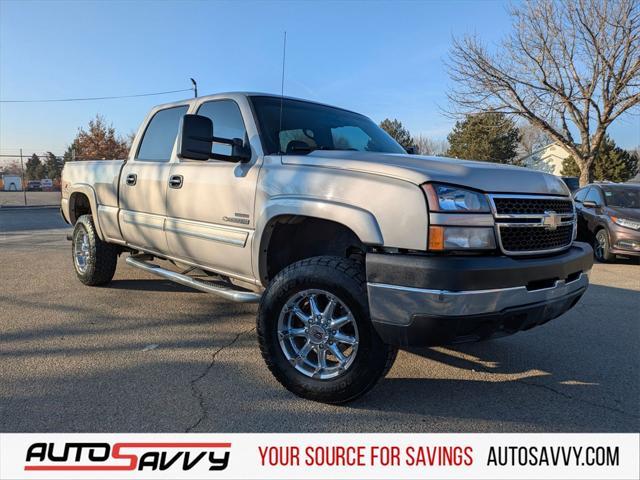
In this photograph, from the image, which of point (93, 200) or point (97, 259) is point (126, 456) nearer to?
point (97, 259)

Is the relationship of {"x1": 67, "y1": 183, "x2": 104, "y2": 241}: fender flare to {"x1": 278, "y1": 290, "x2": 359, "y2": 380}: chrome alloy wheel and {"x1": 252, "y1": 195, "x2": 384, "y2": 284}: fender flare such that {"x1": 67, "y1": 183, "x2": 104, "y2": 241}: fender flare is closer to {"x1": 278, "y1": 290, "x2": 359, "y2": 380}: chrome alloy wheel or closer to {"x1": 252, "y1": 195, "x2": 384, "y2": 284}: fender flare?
{"x1": 252, "y1": 195, "x2": 384, "y2": 284}: fender flare

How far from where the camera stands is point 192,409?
2.69 m

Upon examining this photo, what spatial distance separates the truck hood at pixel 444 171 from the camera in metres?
2.47

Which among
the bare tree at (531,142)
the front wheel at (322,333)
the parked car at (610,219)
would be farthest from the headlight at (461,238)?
the bare tree at (531,142)

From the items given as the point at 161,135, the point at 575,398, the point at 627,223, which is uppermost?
the point at 161,135

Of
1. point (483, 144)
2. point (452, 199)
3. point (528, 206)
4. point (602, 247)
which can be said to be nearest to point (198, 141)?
point (452, 199)

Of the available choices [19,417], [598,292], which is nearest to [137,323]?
[19,417]

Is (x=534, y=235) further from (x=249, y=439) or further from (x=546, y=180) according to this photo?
(x=249, y=439)

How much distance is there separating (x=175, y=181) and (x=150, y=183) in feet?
1.58

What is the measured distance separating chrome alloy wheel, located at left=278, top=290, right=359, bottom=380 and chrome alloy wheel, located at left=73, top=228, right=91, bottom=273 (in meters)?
3.60

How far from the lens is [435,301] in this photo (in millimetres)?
2312

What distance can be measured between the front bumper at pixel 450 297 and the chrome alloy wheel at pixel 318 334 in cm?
32

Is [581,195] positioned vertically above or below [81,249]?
above

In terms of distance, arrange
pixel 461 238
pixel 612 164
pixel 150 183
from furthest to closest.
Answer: pixel 612 164 < pixel 150 183 < pixel 461 238
